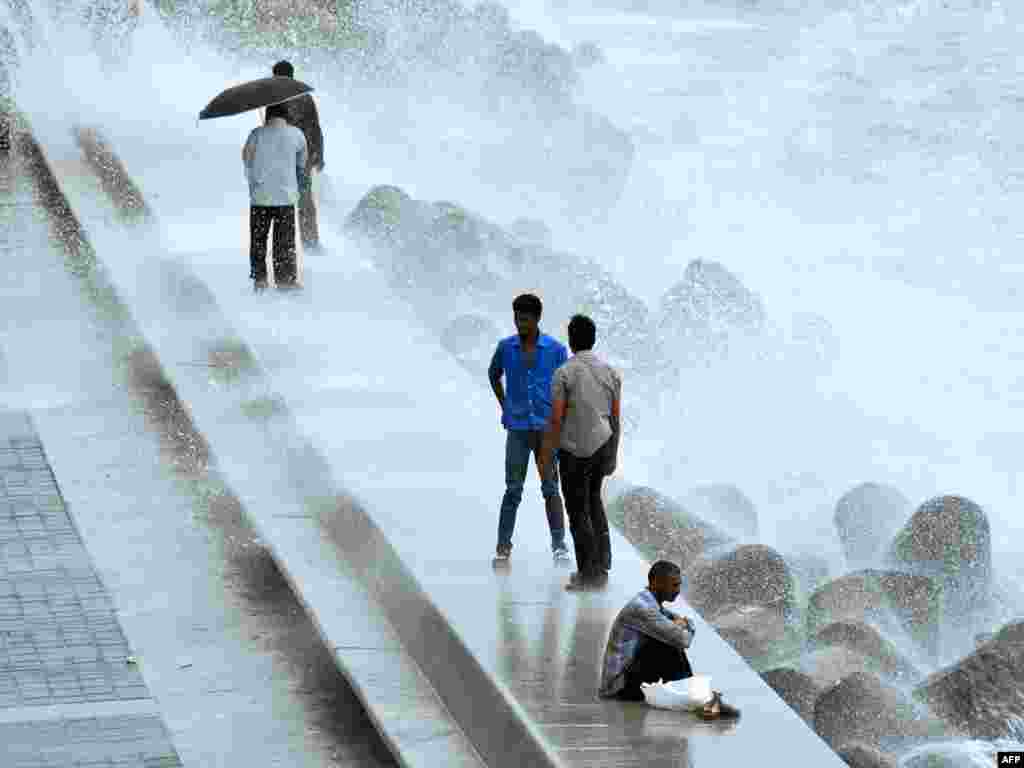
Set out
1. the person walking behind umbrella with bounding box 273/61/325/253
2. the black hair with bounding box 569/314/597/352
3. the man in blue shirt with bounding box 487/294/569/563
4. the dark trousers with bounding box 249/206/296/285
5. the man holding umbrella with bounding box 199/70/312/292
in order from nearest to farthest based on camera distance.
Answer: the black hair with bounding box 569/314/597/352 → the man in blue shirt with bounding box 487/294/569/563 → the man holding umbrella with bounding box 199/70/312/292 → the dark trousers with bounding box 249/206/296/285 → the person walking behind umbrella with bounding box 273/61/325/253

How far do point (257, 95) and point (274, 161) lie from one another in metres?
0.54

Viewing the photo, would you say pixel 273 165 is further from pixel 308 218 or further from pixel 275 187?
pixel 308 218

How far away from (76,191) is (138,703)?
9123 mm

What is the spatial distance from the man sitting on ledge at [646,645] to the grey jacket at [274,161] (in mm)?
6380

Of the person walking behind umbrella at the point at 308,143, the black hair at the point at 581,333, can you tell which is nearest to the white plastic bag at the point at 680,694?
the black hair at the point at 581,333

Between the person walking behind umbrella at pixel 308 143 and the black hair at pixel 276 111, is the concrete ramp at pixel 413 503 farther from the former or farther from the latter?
the black hair at pixel 276 111

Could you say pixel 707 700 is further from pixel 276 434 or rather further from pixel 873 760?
pixel 276 434

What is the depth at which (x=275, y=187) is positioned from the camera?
13742 millimetres

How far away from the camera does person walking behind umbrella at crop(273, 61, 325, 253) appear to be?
14.5 m

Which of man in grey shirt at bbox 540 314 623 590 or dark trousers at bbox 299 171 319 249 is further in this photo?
dark trousers at bbox 299 171 319 249

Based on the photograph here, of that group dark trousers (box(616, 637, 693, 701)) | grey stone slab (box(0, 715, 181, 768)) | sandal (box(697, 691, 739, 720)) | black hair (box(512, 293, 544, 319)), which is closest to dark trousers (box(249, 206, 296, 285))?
black hair (box(512, 293, 544, 319))

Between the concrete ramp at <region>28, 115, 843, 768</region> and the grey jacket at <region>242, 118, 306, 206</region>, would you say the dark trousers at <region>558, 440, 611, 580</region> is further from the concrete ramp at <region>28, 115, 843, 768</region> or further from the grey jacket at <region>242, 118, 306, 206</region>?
the grey jacket at <region>242, 118, 306, 206</region>

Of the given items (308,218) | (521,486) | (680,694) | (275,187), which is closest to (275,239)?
(275,187)

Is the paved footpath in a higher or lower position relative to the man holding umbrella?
lower
